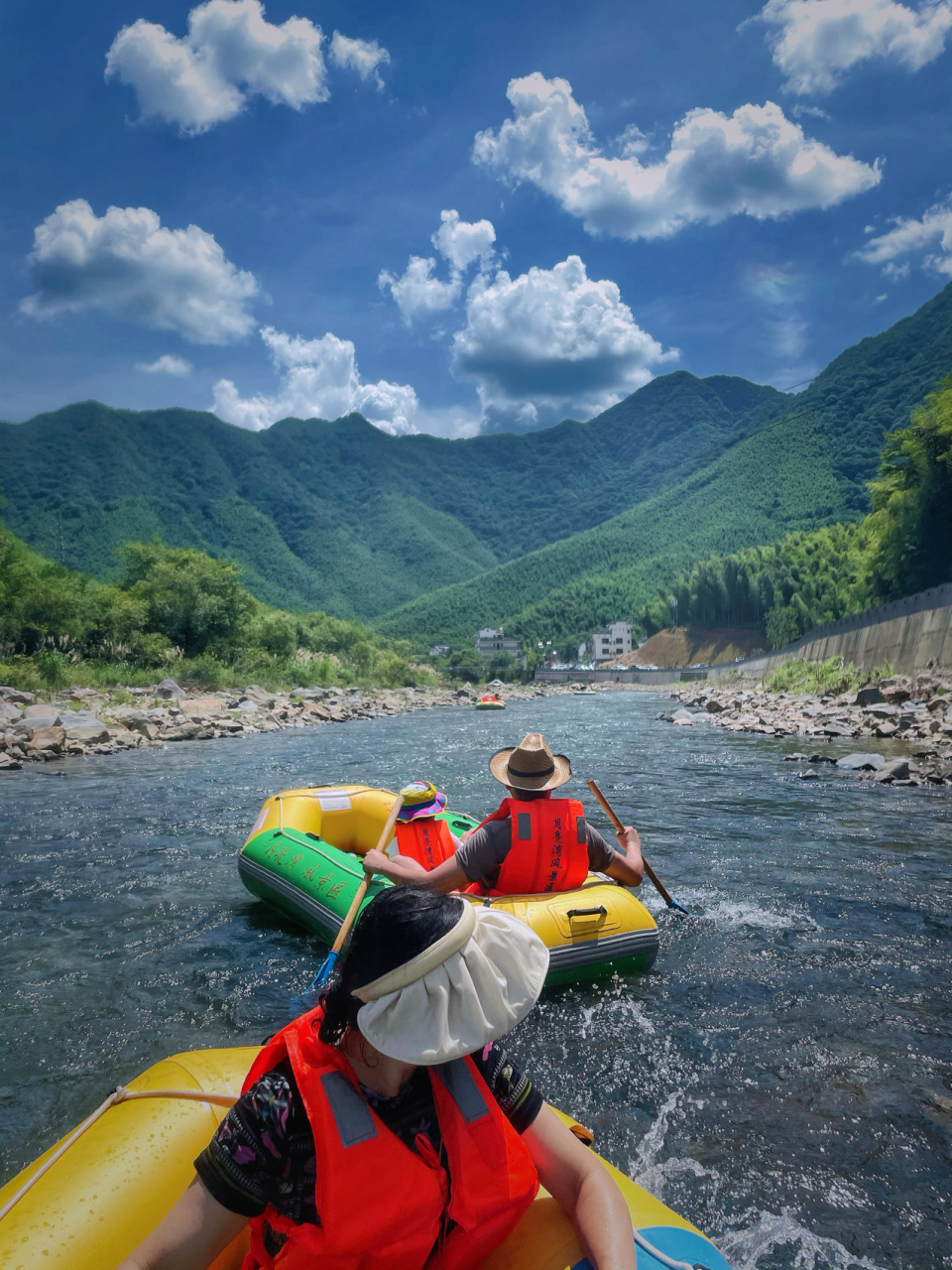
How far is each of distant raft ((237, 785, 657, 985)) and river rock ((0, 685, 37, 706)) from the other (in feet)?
57.3

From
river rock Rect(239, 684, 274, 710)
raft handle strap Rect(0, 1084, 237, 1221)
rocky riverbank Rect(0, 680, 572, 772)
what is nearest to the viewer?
raft handle strap Rect(0, 1084, 237, 1221)

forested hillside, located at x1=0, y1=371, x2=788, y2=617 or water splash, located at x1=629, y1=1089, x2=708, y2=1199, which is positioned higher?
forested hillside, located at x1=0, y1=371, x2=788, y2=617

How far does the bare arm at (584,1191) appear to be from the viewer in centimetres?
160

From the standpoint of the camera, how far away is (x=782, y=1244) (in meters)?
2.61

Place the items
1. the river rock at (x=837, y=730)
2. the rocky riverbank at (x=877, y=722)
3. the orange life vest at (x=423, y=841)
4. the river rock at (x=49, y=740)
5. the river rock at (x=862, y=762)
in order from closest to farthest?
the orange life vest at (x=423, y=841) < the rocky riverbank at (x=877, y=722) < the river rock at (x=862, y=762) < the river rock at (x=49, y=740) < the river rock at (x=837, y=730)

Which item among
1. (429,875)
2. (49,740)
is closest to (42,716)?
(49,740)

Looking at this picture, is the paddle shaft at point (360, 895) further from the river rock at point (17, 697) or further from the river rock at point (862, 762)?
the river rock at point (17, 697)

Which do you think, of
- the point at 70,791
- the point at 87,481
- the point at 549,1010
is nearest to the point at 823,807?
the point at 549,1010

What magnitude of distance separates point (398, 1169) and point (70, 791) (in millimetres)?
11703

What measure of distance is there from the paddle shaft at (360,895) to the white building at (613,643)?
10828 cm

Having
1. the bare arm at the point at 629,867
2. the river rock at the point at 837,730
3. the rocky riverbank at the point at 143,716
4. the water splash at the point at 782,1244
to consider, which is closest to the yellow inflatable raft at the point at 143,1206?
the water splash at the point at 782,1244

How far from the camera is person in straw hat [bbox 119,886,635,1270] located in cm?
136

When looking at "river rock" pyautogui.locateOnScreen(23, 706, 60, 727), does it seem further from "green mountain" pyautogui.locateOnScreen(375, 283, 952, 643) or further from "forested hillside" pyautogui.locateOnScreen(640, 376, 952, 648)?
"green mountain" pyautogui.locateOnScreen(375, 283, 952, 643)

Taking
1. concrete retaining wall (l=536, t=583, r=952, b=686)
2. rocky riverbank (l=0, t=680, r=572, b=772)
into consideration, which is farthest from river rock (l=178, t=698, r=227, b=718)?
concrete retaining wall (l=536, t=583, r=952, b=686)
